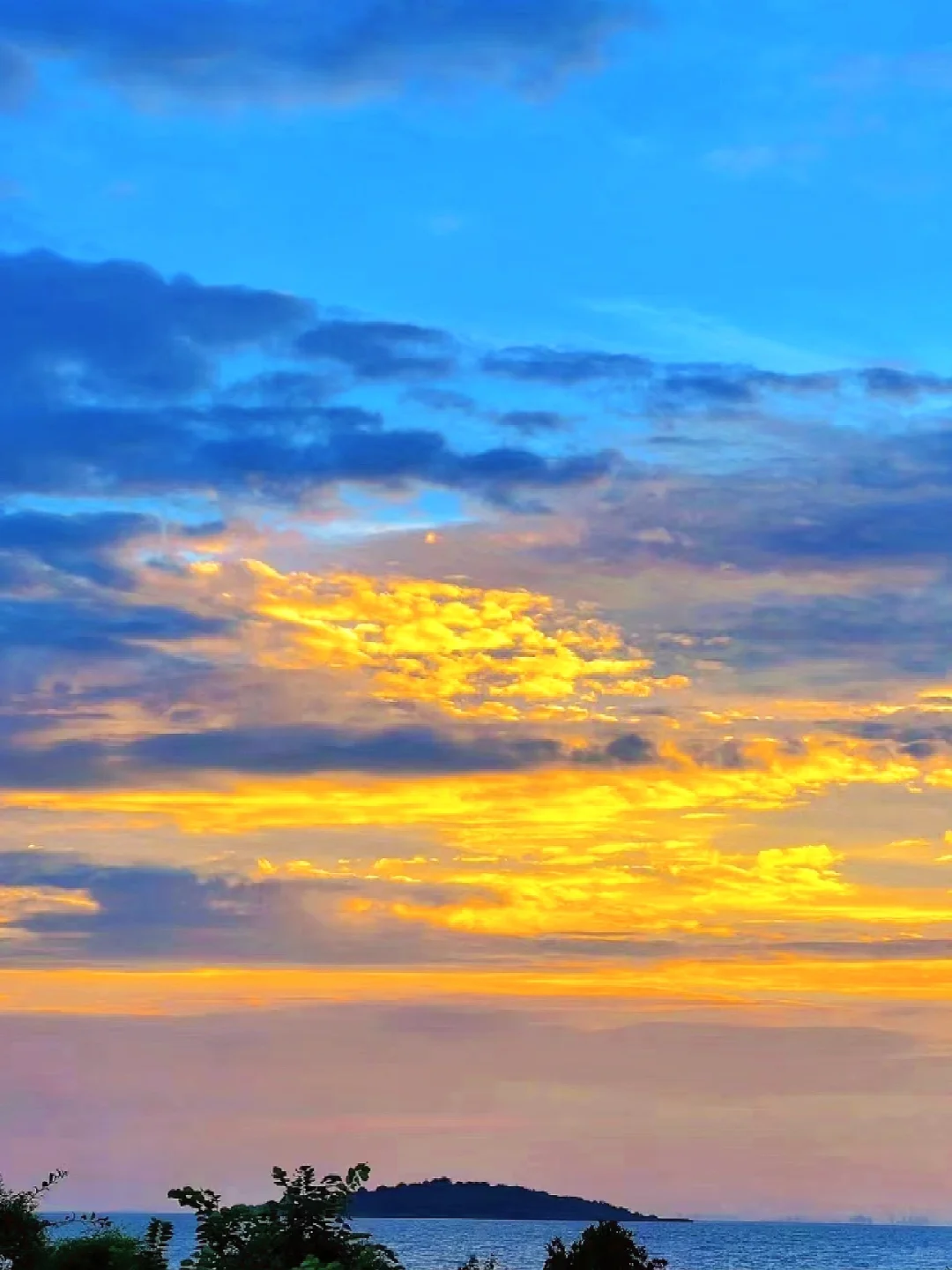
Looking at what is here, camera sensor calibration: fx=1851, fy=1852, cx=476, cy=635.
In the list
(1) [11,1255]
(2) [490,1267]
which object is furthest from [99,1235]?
(2) [490,1267]

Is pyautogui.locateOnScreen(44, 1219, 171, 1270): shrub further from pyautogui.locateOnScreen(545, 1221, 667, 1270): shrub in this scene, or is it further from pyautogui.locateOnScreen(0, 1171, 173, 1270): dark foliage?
pyautogui.locateOnScreen(545, 1221, 667, 1270): shrub

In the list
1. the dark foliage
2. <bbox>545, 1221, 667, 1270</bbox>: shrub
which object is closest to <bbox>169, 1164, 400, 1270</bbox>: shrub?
the dark foliage

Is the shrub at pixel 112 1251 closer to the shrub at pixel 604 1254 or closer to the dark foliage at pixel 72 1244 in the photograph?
the dark foliage at pixel 72 1244

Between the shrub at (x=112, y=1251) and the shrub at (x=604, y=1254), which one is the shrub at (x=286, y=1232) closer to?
the shrub at (x=112, y=1251)

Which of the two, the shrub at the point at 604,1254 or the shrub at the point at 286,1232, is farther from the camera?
the shrub at the point at 604,1254

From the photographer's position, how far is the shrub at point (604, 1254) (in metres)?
52.6

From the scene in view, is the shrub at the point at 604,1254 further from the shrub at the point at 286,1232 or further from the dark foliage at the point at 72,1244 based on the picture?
the shrub at the point at 286,1232

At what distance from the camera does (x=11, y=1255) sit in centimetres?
4488

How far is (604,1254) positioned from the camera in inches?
2078

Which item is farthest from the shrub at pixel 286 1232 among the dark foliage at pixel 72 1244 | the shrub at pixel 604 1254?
the shrub at pixel 604 1254

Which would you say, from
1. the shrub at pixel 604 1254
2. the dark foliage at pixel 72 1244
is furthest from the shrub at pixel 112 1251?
the shrub at pixel 604 1254

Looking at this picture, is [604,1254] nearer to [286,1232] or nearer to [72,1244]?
[72,1244]

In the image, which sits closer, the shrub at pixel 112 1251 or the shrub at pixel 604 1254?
the shrub at pixel 112 1251

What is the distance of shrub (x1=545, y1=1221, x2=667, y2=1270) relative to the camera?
52.6 meters
